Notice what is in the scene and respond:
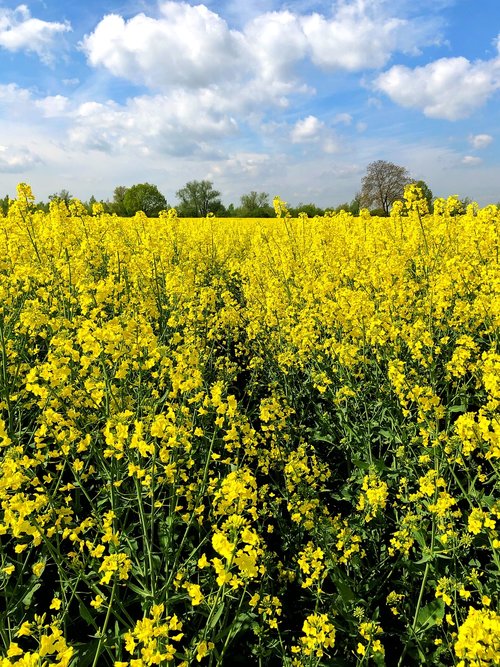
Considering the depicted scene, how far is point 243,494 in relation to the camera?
168 cm

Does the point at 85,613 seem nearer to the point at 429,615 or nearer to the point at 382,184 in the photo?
the point at 429,615

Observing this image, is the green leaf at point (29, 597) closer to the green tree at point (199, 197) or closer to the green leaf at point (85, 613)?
the green leaf at point (85, 613)

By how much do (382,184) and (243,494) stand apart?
36457 millimetres

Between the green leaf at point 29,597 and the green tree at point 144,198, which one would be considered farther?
the green tree at point 144,198

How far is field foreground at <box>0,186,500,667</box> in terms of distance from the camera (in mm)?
1831

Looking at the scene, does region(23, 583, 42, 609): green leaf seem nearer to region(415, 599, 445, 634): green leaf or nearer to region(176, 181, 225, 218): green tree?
region(415, 599, 445, 634): green leaf

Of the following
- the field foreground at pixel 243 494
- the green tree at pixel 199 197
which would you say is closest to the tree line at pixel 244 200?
the green tree at pixel 199 197

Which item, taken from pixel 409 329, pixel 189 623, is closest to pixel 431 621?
pixel 189 623

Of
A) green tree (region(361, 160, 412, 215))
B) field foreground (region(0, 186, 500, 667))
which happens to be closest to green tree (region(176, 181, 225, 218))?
green tree (region(361, 160, 412, 215))

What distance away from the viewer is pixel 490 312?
3318 millimetres

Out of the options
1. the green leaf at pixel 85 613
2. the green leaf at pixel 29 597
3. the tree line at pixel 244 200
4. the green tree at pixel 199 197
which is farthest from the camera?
the green tree at pixel 199 197

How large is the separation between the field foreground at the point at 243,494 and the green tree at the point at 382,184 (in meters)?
29.9

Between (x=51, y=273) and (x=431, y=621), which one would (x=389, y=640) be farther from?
(x=51, y=273)

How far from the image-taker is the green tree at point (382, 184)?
1288 inches
